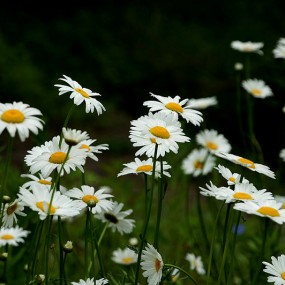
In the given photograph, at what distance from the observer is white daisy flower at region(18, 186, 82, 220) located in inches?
39.8

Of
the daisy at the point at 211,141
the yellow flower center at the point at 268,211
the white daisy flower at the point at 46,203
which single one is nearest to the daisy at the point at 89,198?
the white daisy flower at the point at 46,203

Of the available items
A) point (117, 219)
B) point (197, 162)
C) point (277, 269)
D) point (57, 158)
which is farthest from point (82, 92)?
point (197, 162)

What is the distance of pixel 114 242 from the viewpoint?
2.19 m

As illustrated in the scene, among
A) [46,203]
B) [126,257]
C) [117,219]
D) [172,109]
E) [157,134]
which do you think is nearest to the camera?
[46,203]

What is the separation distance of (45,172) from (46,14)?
4.49 m

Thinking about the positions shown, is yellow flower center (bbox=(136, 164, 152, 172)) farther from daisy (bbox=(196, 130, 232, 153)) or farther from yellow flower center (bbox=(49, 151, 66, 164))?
daisy (bbox=(196, 130, 232, 153))

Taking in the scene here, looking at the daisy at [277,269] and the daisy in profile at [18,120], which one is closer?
the daisy in profile at [18,120]

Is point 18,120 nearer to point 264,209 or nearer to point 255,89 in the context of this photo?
point 264,209

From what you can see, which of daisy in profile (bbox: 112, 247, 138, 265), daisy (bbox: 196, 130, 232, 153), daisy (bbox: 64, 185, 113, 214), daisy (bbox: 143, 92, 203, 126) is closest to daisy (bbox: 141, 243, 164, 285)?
daisy (bbox: 64, 185, 113, 214)

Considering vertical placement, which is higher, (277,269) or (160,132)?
(160,132)

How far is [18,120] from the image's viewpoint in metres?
1.03

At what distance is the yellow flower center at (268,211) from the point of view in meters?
1.07

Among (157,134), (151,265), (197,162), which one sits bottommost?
(151,265)

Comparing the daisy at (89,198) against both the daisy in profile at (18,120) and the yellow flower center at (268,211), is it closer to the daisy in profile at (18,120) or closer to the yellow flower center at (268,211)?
the daisy in profile at (18,120)
